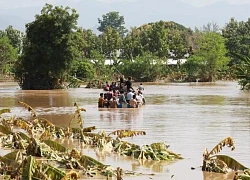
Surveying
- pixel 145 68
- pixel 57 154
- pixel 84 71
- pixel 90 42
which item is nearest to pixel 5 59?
pixel 90 42

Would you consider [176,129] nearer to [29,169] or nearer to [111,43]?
[29,169]

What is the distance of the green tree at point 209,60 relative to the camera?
6638 centimetres

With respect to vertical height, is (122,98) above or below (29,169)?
above

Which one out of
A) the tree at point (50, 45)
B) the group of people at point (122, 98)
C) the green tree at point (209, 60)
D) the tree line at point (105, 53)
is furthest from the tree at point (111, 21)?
the group of people at point (122, 98)

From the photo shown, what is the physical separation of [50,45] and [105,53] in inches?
1323

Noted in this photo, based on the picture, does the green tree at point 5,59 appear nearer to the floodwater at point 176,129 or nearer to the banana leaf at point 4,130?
the floodwater at point 176,129

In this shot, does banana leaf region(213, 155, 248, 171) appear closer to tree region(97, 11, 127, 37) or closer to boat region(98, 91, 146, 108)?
boat region(98, 91, 146, 108)

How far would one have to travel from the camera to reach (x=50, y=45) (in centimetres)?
4556

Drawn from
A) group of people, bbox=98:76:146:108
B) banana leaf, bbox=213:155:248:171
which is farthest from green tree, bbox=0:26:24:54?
banana leaf, bbox=213:155:248:171

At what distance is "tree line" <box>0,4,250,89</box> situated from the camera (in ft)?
150

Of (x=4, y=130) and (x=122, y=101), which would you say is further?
(x=122, y=101)

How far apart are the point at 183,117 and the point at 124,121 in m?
2.47

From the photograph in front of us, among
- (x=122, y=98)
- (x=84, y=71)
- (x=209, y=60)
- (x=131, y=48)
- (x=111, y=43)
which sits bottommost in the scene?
(x=122, y=98)

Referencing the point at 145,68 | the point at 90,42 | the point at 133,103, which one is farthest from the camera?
the point at 90,42
